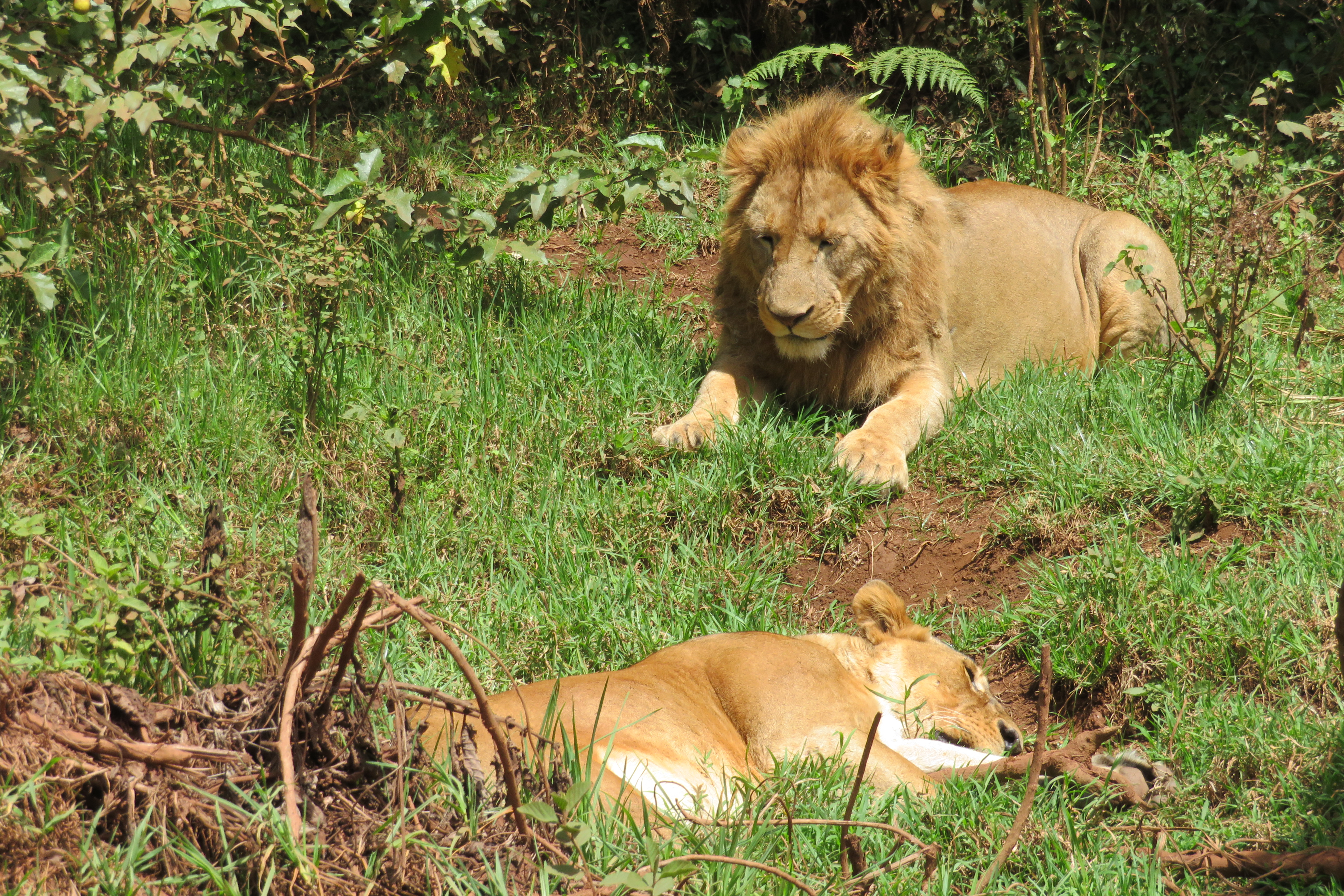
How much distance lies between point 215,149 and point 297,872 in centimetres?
427

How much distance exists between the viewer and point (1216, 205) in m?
6.34

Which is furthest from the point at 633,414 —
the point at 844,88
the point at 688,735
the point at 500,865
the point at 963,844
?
the point at 844,88

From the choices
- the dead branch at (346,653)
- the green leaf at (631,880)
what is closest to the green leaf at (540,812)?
the green leaf at (631,880)

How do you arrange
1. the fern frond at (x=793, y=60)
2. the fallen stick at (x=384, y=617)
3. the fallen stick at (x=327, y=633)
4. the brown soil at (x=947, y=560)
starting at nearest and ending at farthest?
the fallen stick at (x=327, y=633) → the fallen stick at (x=384, y=617) → the brown soil at (x=947, y=560) → the fern frond at (x=793, y=60)

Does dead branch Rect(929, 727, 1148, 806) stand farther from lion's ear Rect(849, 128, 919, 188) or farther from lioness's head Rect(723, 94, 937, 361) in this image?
lion's ear Rect(849, 128, 919, 188)

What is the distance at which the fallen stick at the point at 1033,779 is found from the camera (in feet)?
7.03

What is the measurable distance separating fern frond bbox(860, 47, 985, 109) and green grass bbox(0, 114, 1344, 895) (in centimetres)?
200

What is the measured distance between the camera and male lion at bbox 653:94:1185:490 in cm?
488

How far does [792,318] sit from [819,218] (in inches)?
17.4

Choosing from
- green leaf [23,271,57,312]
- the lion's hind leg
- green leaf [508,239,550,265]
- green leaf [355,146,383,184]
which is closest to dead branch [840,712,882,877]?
green leaf [23,271,57,312]

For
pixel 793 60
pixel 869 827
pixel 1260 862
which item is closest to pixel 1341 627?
pixel 1260 862

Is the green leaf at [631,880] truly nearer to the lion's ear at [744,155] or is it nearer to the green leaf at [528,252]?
the green leaf at [528,252]

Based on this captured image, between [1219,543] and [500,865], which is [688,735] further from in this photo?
[1219,543]

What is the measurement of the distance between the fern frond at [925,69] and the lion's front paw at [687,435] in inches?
115
